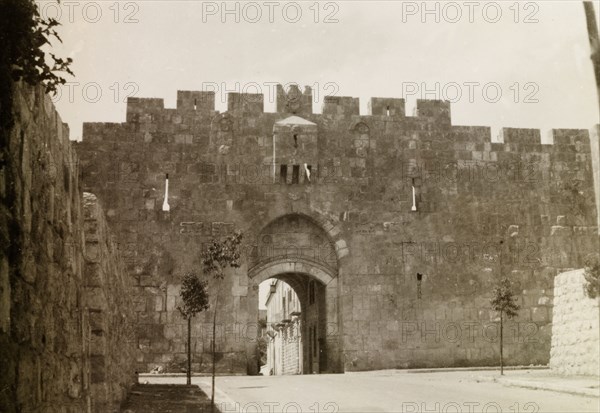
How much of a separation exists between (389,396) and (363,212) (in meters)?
8.22

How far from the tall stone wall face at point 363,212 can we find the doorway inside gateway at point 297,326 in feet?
7.45

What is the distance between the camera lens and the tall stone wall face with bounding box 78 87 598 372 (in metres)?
17.8

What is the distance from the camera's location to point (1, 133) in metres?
3.35

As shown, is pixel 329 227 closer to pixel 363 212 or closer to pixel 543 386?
pixel 363 212

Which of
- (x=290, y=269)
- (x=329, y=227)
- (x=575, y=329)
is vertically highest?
(x=329, y=227)

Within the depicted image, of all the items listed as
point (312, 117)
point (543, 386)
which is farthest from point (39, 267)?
point (312, 117)

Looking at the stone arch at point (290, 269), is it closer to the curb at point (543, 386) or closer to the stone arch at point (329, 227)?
the stone arch at point (329, 227)

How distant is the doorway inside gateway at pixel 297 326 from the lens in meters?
20.8

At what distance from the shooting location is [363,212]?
18703mm

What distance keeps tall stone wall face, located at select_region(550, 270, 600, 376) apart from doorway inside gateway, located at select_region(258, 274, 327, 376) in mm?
6061

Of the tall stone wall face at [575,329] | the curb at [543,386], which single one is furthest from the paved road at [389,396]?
the tall stone wall face at [575,329]

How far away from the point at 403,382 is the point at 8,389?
11.4m

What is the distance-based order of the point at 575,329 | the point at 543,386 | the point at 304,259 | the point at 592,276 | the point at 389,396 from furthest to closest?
the point at 304,259
the point at 575,329
the point at 592,276
the point at 543,386
the point at 389,396

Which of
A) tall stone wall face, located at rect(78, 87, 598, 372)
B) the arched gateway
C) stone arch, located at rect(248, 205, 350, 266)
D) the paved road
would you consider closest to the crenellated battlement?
tall stone wall face, located at rect(78, 87, 598, 372)
